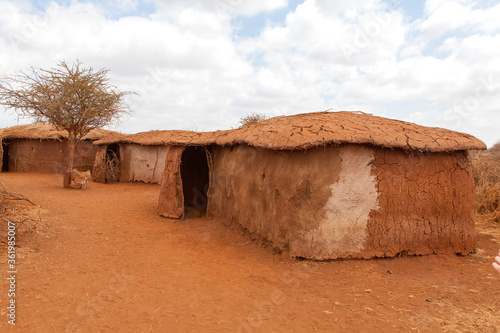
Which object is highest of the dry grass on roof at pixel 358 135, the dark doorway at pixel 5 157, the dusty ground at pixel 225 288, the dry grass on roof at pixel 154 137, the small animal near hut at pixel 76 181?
the dry grass on roof at pixel 154 137

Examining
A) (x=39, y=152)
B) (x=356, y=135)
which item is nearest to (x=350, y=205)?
(x=356, y=135)

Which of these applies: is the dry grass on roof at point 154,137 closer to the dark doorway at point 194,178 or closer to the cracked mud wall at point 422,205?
the dark doorway at point 194,178

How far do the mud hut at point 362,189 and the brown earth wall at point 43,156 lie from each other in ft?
43.6

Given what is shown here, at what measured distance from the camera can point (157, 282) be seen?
4.22 m

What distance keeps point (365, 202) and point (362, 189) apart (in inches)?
8.0

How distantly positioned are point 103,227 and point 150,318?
3.71 meters

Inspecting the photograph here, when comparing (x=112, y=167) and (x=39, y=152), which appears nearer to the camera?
(x=112, y=167)

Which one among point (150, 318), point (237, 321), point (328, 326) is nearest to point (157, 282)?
point (150, 318)

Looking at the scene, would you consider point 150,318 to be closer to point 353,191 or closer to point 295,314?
point 295,314

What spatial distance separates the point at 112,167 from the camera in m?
13.5

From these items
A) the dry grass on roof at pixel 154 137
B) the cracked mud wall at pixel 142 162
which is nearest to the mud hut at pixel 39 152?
the dry grass on roof at pixel 154 137

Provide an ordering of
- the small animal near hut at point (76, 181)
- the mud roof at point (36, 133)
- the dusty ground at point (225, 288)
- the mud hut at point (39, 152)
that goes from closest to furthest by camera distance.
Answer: the dusty ground at point (225, 288) < the small animal near hut at point (76, 181) < the mud roof at point (36, 133) < the mud hut at point (39, 152)

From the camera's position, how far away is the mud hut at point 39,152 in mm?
15875

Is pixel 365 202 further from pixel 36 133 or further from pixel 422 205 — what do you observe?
→ pixel 36 133
